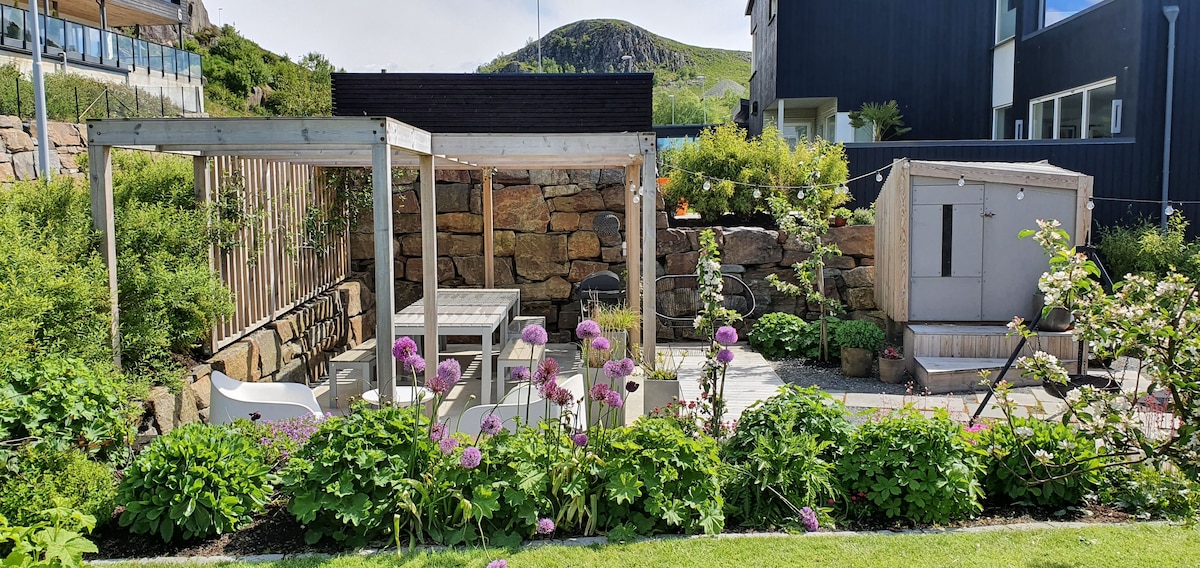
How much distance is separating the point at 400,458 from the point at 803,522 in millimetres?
1670

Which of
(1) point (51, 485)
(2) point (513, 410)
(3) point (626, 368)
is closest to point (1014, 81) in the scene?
(2) point (513, 410)

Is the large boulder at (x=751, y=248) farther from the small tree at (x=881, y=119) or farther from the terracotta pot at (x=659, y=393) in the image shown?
the small tree at (x=881, y=119)

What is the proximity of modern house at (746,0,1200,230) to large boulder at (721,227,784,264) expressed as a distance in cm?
386

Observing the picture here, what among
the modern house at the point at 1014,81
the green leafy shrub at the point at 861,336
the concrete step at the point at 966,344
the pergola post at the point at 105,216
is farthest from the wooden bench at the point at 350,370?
the modern house at the point at 1014,81


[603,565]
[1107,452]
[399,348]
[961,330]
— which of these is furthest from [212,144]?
[961,330]

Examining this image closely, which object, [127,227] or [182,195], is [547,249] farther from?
[127,227]

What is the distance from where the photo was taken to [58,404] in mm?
3451

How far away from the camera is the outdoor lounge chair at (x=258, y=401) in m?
4.68

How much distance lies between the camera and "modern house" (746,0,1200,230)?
1173 centimetres

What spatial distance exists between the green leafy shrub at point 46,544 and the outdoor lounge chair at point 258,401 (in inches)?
53.8

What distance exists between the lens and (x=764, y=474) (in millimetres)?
3793

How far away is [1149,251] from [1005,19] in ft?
20.3

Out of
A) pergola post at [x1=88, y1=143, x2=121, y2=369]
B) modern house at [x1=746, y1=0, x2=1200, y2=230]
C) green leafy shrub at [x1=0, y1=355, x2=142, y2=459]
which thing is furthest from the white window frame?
green leafy shrub at [x1=0, y1=355, x2=142, y2=459]

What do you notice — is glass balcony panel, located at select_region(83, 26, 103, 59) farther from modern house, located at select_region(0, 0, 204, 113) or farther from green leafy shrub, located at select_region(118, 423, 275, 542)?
green leafy shrub, located at select_region(118, 423, 275, 542)
